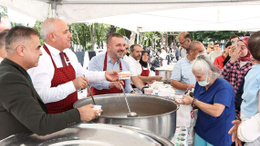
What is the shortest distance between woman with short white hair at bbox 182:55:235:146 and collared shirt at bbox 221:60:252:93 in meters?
0.91

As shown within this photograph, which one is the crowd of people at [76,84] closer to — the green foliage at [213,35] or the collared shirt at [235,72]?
the collared shirt at [235,72]

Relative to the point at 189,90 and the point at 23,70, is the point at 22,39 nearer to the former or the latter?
the point at 23,70

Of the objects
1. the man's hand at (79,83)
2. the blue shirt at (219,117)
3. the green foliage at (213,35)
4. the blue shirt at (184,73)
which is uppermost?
the green foliage at (213,35)

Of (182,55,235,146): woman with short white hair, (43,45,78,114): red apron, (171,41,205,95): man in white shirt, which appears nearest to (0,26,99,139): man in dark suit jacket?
(43,45,78,114): red apron

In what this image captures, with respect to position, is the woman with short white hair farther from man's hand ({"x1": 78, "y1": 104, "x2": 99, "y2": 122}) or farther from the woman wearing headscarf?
man's hand ({"x1": 78, "y1": 104, "x2": 99, "y2": 122})

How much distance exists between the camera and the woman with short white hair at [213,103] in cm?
189

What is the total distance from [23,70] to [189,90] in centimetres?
205

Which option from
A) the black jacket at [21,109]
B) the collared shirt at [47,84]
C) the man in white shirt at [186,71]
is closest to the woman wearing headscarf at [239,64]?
the man in white shirt at [186,71]

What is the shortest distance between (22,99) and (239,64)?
2704mm

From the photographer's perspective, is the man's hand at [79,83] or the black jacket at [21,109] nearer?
the black jacket at [21,109]

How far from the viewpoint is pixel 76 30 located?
48.6ft

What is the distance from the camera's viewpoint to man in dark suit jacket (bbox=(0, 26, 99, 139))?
93 cm

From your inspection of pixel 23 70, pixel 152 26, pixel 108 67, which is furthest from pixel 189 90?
pixel 152 26

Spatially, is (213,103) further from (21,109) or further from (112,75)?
(21,109)
